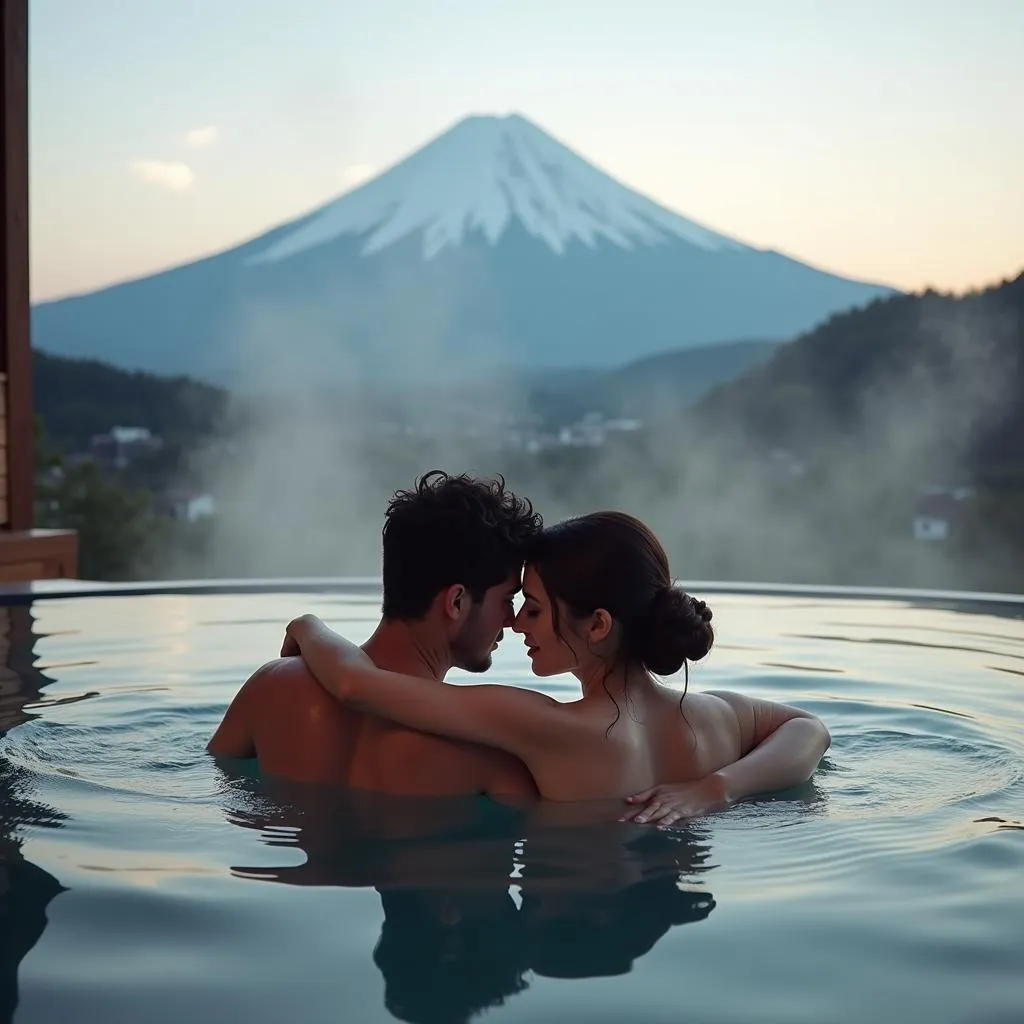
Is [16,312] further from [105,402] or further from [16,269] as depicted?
[105,402]

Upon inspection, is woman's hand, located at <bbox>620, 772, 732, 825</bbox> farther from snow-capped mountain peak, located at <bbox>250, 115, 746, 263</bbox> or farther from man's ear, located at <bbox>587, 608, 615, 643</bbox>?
snow-capped mountain peak, located at <bbox>250, 115, 746, 263</bbox>

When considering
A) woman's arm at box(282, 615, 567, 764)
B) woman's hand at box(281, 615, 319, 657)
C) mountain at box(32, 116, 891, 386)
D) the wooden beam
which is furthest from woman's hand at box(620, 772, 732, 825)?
mountain at box(32, 116, 891, 386)

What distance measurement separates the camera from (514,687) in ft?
6.81

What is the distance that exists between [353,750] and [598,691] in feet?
1.39

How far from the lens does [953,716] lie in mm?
2973

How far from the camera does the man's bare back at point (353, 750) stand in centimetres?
220

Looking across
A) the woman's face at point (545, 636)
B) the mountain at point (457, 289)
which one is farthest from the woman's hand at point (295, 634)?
the mountain at point (457, 289)

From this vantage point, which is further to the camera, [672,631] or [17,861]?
[672,631]

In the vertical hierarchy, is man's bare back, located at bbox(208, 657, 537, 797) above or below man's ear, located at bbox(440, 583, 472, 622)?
below

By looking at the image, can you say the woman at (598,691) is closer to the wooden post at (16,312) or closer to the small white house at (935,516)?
the wooden post at (16,312)

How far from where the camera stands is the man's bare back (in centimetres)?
220

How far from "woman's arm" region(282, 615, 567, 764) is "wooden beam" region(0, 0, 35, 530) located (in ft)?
16.6

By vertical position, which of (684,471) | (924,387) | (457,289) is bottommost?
(684,471)

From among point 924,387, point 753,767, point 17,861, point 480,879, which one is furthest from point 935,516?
point 17,861
